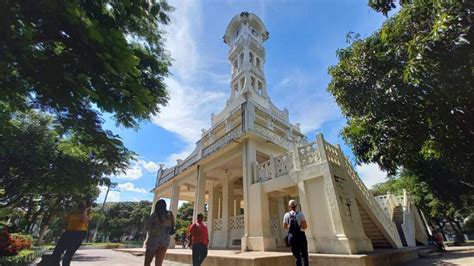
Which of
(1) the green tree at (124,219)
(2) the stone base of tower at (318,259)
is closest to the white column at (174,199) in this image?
(2) the stone base of tower at (318,259)

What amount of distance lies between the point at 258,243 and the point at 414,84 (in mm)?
7008

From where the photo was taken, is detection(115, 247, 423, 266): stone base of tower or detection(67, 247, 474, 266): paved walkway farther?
detection(67, 247, 474, 266): paved walkway

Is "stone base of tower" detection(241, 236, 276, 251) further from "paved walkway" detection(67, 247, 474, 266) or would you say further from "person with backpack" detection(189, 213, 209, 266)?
"person with backpack" detection(189, 213, 209, 266)

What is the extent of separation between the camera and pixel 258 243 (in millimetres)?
8812

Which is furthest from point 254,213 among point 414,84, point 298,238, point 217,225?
point 414,84

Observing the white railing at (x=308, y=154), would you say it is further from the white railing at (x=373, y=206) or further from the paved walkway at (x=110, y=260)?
the paved walkway at (x=110, y=260)

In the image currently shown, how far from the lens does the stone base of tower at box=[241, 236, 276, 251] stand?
28.6 feet

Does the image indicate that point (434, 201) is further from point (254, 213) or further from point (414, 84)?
point (414, 84)

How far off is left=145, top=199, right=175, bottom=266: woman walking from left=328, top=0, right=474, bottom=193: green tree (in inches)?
193

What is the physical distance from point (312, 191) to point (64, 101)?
726 cm

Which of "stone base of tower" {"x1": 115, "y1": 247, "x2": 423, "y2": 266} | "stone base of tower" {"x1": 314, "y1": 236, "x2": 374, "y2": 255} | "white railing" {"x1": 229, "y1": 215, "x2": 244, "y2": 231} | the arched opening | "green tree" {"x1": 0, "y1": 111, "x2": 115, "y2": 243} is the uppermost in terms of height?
the arched opening

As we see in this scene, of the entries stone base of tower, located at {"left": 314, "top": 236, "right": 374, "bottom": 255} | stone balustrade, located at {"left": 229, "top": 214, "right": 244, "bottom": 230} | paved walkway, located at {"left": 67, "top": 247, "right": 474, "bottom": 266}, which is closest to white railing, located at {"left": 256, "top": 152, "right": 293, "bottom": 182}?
stone base of tower, located at {"left": 314, "top": 236, "right": 374, "bottom": 255}

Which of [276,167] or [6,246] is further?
[276,167]

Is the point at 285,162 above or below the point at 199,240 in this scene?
above
